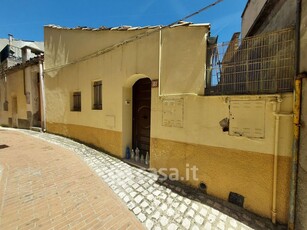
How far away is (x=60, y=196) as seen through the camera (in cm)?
331

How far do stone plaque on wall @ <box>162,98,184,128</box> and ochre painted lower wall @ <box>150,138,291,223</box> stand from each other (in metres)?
0.52

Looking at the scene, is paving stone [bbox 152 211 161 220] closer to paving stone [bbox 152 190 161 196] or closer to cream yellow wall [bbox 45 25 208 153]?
paving stone [bbox 152 190 161 196]

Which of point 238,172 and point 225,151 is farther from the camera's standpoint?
point 225,151

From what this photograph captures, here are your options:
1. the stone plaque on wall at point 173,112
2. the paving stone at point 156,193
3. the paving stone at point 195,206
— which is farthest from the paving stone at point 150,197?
the stone plaque on wall at point 173,112

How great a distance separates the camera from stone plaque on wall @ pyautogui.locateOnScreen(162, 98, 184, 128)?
407 cm

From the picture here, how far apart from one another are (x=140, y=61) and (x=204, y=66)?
205 centimetres

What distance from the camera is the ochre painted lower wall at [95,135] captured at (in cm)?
572

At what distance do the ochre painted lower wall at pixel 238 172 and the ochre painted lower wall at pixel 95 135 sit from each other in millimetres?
2270

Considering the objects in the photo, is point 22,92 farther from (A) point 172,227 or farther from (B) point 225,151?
(B) point 225,151

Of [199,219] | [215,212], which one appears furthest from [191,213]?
[215,212]

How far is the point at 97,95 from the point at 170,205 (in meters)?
5.16

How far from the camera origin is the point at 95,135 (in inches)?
259

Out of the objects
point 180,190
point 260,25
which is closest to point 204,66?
point 180,190

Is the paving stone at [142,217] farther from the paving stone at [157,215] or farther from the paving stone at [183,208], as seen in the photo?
the paving stone at [183,208]
